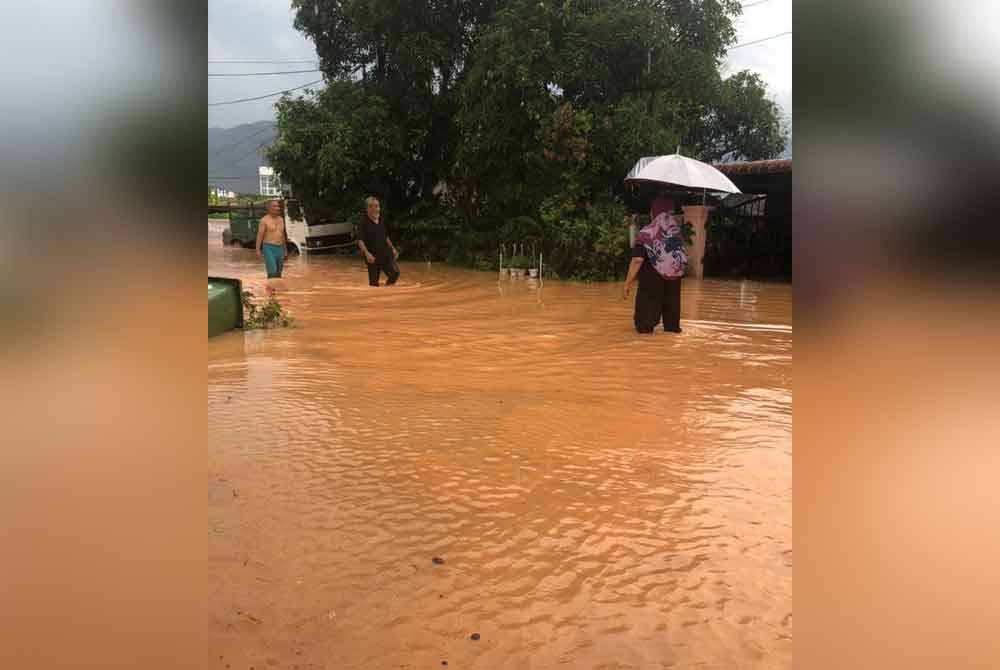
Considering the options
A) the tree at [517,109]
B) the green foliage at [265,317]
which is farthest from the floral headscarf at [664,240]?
the tree at [517,109]

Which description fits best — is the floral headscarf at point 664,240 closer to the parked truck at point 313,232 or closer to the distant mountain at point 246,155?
the distant mountain at point 246,155

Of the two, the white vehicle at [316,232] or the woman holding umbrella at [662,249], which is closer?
the woman holding umbrella at [662,249]

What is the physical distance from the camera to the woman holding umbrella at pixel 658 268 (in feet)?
24.9

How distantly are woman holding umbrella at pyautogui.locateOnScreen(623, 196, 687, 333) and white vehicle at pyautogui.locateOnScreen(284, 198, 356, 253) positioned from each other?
15239mm

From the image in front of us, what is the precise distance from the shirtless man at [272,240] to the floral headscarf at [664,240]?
280 inches

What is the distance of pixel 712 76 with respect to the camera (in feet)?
47.9

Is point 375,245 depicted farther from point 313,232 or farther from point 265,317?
point 313,232

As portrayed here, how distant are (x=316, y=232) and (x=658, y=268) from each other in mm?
16025

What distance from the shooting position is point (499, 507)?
3350 mm
